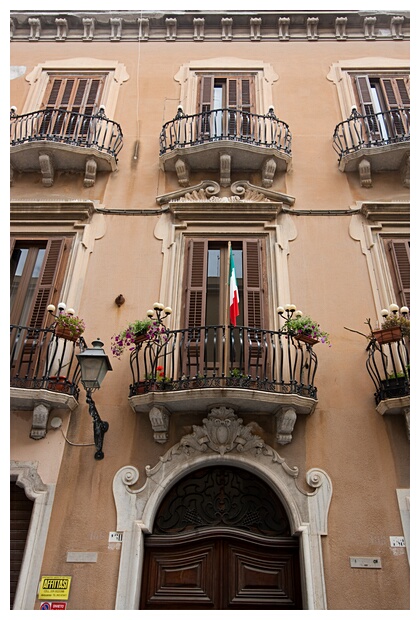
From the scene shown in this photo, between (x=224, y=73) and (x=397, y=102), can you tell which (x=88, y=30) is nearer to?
(x=224, y=73)

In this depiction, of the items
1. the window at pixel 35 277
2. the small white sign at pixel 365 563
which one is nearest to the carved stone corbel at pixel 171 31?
the window at pixel 35 277

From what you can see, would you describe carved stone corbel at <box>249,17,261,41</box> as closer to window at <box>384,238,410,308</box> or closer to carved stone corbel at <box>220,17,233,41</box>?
carved stone corbel at <box>220,17,233,41</box>

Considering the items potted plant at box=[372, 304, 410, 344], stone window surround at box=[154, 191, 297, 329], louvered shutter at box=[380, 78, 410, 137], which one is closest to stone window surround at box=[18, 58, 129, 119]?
stone window surround at box=[154, 191, 297, 329]

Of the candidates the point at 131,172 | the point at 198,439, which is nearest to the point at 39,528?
the point at 198,439

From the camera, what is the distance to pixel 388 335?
6.93 meters

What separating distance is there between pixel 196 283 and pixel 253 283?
2.99ft

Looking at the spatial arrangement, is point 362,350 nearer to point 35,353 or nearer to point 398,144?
point 398,144

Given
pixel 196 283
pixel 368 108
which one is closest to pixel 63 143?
pixel 196 283

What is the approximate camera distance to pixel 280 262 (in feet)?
27.3

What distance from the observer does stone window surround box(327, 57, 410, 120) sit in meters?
10.7

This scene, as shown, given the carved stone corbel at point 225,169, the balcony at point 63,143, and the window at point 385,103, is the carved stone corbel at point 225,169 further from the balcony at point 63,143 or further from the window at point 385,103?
the window at point 385,103

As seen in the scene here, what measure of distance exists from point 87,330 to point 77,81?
628 centimetres

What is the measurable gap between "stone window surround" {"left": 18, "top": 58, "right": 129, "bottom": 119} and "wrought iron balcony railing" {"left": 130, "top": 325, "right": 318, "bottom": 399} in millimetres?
5942

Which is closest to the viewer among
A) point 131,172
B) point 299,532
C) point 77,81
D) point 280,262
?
point 299,532
